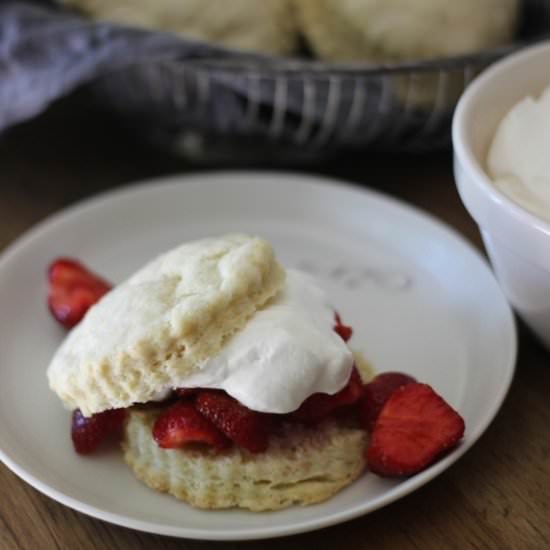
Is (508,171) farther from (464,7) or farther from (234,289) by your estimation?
(464,7)

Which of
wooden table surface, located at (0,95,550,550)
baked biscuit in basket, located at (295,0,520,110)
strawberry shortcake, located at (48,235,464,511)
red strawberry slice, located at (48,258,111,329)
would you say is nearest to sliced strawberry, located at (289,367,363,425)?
strawberry shortcake, located at (48,235,464,511)

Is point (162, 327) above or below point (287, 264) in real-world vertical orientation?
above

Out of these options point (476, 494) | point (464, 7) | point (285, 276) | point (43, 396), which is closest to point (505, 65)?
point (464, 7)

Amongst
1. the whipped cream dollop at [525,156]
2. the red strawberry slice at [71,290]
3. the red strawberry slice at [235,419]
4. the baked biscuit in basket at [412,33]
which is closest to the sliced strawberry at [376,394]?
the red strawberry slice at [235,419]

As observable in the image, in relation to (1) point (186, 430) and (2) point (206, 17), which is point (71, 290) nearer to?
(1) point (186, 430)

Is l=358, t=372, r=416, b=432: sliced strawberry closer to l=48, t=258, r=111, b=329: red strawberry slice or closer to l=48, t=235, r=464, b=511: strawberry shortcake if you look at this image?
l=48, t=235, r=464, b=511: strawberry shortcake

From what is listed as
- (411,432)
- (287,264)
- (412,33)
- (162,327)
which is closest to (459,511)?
(411,432)
